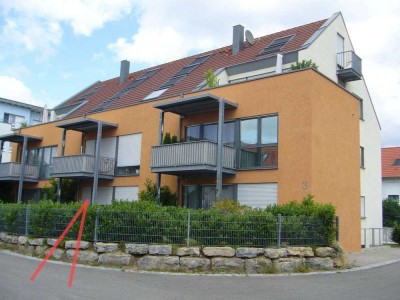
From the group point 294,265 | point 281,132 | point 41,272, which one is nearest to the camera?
point 41,272

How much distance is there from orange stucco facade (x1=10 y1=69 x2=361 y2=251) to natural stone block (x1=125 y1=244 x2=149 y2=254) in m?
6.41

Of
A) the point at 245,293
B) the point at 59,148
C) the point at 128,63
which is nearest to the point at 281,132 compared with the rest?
the point at 245,293

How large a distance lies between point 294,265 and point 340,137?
8168mm

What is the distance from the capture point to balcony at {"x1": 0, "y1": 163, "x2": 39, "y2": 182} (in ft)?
87.6

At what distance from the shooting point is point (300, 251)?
38.1ft

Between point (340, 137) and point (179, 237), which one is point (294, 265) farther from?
point (340, 137)

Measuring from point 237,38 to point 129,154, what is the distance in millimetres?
9520

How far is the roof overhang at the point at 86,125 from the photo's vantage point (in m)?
22.0

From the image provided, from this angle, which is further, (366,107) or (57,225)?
(366,107)

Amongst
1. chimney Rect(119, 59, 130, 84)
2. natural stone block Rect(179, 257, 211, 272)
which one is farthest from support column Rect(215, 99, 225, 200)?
chimney Rect(119, 59, 130, 84)

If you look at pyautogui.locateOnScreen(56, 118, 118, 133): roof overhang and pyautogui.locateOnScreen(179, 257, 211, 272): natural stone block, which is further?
pyautogui.locateOnScreen(56, 118, 118, 133): roof overhang

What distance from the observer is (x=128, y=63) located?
1278 inches

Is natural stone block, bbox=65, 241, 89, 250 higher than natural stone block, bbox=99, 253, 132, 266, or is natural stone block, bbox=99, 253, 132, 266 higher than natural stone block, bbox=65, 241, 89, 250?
natural stone block, bbox=65, 241, 89, 250

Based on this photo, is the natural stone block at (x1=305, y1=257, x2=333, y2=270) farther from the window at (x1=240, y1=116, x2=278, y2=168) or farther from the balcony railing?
the balcony railing
